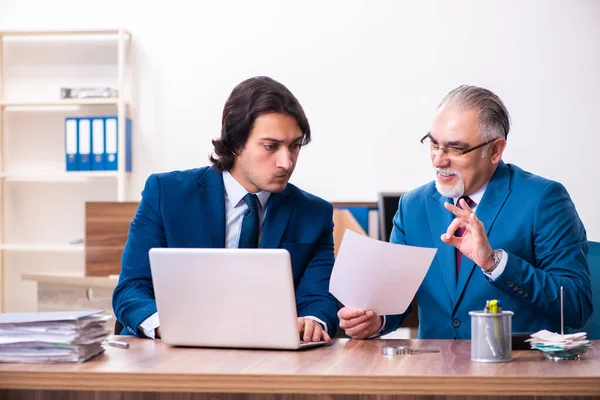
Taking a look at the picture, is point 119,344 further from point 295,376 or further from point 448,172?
point 448,172

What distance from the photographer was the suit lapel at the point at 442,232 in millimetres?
2127

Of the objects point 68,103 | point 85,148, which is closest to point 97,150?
point 85,148

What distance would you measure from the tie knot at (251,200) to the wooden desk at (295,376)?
2.02 feet

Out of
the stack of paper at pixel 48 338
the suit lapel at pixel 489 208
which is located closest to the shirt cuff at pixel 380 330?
the suit lapel at pixel 489 208

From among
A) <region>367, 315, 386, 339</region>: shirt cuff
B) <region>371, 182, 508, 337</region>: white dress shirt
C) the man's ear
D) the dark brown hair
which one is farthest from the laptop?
the man's ear

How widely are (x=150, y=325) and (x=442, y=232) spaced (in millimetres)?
822

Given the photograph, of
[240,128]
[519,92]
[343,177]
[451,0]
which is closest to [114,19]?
[343,177]

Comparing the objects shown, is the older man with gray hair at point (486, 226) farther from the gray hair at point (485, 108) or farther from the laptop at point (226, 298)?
the laptop at point (226, 298)

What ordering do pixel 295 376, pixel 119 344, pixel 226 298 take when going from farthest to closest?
1. pixel 119 344
2. pixel 226 298
3. pixel 295 376

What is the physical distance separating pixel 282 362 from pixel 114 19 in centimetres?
438

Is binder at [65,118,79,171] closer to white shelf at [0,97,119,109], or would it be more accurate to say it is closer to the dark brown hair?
white shelf at [0,97,119,109]

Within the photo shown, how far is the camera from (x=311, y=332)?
1805 millimetres

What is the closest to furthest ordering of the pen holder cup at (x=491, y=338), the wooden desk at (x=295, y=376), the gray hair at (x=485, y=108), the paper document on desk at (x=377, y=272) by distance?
the wooden desk at (x=295, y=376)
the pen holder cup at (x=491, y=338)
the paper document on desk at (x=377, y=272)
the gray hair at (x=485, y=108)

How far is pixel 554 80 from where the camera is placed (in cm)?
512
